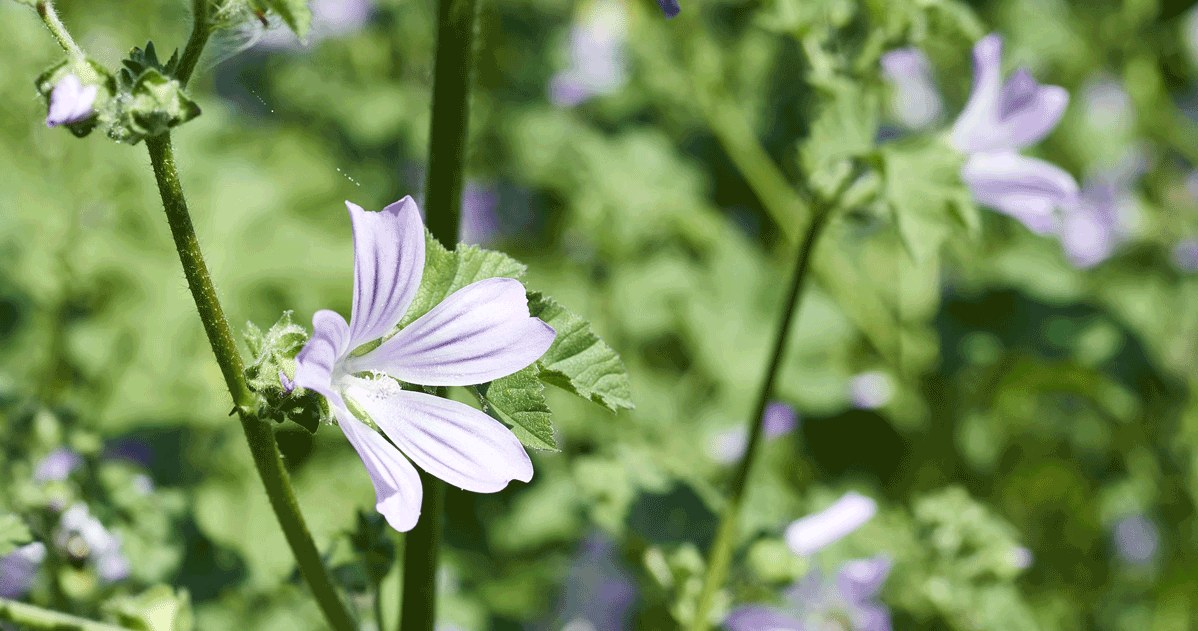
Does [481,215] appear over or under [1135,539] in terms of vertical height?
over

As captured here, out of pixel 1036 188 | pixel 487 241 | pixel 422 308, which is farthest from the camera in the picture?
pixel 487 241

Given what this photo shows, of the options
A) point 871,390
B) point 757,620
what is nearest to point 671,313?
point 871,390

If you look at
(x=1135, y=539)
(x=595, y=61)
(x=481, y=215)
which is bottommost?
(x=1135, y=539)

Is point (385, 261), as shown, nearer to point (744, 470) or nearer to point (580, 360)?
point (580, 360)

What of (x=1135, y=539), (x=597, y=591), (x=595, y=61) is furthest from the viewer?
(x=595, y=61)

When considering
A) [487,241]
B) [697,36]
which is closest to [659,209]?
[697,36]

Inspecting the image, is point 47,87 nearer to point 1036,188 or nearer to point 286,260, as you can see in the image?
point 1036,188
